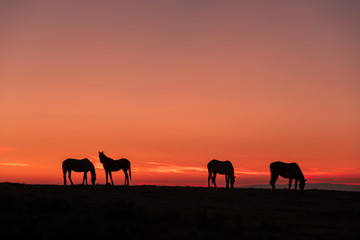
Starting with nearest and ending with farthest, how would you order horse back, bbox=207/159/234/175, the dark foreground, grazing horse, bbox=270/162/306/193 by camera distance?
the dark foreground, grazing horse, bbox=270/162/306/193, horse back, bbox=207/159/234/175

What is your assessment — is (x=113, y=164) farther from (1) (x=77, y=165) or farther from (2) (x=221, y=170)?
(2) (x=221, y=170)

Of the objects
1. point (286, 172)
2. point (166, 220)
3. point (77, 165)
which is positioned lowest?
point (166, 220)

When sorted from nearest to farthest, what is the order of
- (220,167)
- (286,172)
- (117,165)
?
(286,172)
(117,165)
(220,167)

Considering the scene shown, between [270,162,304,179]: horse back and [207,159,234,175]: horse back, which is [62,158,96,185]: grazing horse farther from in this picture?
[270,162,304,179]: horse back

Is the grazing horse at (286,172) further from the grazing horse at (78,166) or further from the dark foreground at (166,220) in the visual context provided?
the grazing horse at (78,166)

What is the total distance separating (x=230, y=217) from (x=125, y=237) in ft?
22.5

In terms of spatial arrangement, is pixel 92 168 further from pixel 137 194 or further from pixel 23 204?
pixel 23 204

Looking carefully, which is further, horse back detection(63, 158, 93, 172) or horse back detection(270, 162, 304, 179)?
horse back detection(63, 158, 93, 172)

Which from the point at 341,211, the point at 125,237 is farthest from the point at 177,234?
the point at 341,211

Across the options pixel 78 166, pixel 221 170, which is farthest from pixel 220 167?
pixel 78 166

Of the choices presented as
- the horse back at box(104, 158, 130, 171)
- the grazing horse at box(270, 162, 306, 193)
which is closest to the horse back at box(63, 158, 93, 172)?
the horse back at box(104, 158, 130, 171)

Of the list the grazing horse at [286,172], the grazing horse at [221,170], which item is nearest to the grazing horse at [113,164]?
the grazing horse at [221,170]

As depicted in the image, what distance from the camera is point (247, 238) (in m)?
14.5

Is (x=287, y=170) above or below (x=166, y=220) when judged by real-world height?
above
